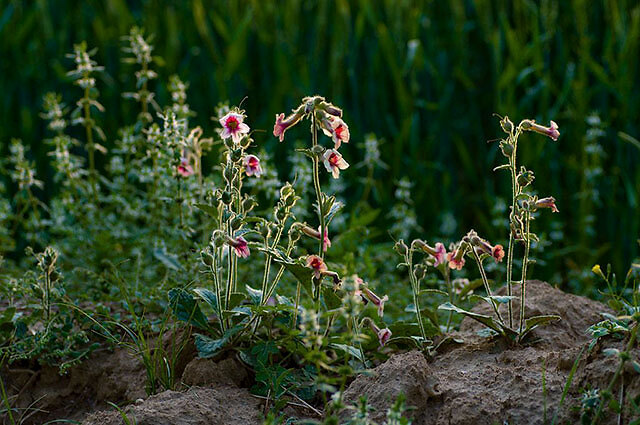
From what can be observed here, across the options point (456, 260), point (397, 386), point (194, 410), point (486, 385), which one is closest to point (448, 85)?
point (456, 260)

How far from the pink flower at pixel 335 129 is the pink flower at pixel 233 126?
0.76 ft

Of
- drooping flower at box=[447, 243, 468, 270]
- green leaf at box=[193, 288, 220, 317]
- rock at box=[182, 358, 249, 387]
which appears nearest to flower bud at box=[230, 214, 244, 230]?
green leaf at box=[193, 288, 220, 317]

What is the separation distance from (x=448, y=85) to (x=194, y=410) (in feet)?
11.4

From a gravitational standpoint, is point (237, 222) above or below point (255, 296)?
above

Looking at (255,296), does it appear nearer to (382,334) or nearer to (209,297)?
(209,297)

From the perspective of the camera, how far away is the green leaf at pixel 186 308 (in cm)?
257

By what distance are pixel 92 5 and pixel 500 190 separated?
2882 millimetres

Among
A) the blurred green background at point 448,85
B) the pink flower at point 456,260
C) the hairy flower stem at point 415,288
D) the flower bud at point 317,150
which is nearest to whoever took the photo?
the flower bud at point 317,150

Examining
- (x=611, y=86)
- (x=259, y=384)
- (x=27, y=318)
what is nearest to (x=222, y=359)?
A: (x=259, y=384)

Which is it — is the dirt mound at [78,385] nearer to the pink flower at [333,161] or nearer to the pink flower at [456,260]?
the pink flower at [333,161]

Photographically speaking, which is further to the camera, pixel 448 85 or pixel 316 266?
pixel 448 85

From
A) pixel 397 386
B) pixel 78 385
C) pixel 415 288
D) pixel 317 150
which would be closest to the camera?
pixel 397 386

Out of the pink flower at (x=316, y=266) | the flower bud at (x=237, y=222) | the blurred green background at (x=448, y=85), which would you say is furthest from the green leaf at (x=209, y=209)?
the blurred green background at (x=448, y=85)

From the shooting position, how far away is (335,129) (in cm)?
236
